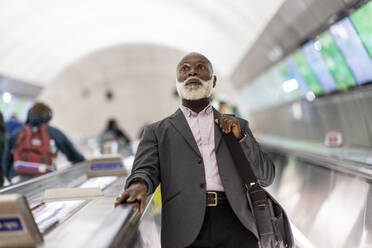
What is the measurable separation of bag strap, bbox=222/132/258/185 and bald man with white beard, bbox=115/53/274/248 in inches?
1.4

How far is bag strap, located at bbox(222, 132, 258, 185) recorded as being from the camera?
290 cm

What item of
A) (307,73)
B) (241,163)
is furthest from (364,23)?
(241,163)

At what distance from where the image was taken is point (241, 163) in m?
2.91

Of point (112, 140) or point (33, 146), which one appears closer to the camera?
point (33, 146)

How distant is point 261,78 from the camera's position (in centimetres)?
2050

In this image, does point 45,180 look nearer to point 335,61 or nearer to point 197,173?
point 197,173

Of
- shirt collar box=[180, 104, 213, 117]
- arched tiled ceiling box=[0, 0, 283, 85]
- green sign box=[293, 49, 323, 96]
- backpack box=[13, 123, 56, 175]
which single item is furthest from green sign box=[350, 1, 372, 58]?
backpack box=[13, 123, 56, 175]

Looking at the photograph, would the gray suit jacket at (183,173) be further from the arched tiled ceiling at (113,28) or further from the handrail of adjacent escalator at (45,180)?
the arched tiled ceiling at (113,28)

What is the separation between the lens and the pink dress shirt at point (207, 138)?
2.91 meters

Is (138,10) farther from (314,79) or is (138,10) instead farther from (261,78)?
(314,79)

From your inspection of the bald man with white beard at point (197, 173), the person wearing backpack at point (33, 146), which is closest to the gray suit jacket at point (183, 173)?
the bald man with white beard at point (197, 173)

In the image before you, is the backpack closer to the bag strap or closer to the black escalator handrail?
the black escalator handrail

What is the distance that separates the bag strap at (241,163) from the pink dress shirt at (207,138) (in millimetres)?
134

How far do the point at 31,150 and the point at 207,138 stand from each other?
4391 millimetres
